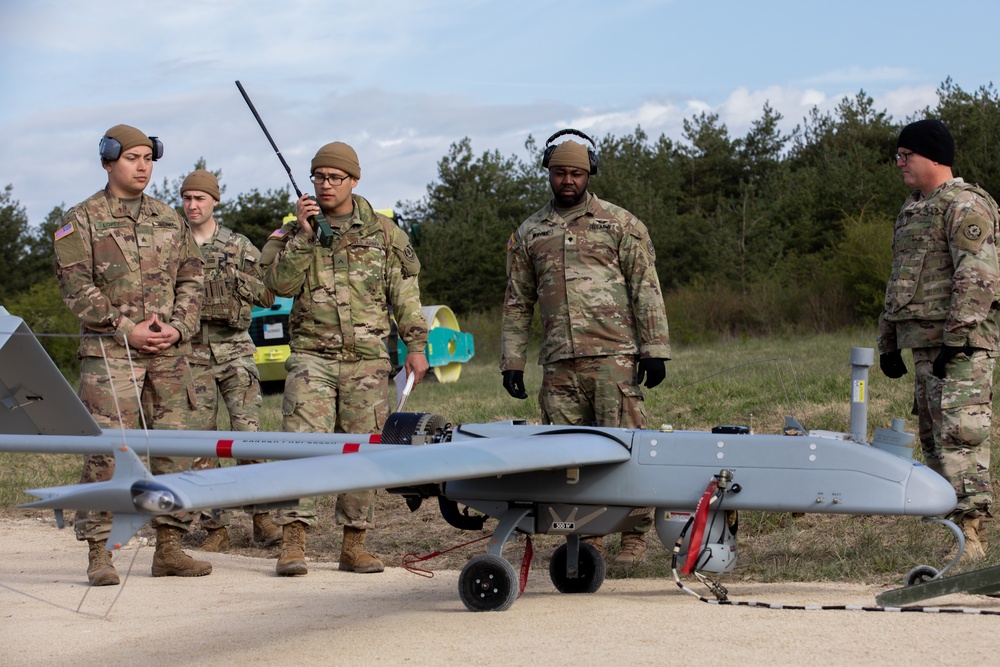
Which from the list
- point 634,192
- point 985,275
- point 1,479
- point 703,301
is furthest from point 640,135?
point 985,275

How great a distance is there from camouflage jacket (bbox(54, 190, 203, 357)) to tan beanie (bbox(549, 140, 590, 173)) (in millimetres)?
2463

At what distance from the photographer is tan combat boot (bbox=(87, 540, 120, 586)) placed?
7.05m

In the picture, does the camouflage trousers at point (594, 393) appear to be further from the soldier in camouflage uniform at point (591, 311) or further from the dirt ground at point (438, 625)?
the dirt ground at point (438, 625)

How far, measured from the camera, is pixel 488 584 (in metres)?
6.05

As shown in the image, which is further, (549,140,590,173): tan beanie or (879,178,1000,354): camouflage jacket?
(549,140,590,173): tan beanie

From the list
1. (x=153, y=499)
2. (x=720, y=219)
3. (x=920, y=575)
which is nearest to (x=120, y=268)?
(x=153, y=499)

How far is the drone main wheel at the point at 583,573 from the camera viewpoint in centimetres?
666

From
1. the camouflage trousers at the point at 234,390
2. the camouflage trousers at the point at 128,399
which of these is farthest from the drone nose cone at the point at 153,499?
the camouflage trousers at the point at 234,390

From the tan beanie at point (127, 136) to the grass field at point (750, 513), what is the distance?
123 inches

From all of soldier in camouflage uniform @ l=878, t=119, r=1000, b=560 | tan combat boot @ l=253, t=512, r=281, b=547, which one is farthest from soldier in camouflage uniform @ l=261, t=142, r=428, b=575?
soldier in camouflage uniform @ l=878, t=119, r=1000, b=560

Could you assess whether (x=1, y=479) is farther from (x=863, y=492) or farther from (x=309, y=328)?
(x=863, y=492)

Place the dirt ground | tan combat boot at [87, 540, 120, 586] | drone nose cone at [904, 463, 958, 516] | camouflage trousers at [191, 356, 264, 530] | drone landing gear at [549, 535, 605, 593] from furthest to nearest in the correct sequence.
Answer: camouflage trousers at [191, 356, 264, 530] → tan combat boot at [87, 540, 120, 586] → drone landing gear at [549, 535, 605, 593] → drone nose cone at [904, 463, 958, 516] → the dirt ground

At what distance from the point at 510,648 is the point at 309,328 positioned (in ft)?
10.2

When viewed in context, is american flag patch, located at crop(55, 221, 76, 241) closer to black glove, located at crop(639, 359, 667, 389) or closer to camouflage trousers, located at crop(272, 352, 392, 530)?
camouflage trousers, located at crop(272, 352, 392, 530)
